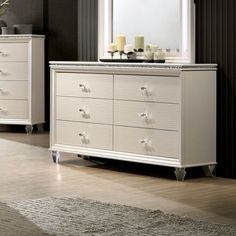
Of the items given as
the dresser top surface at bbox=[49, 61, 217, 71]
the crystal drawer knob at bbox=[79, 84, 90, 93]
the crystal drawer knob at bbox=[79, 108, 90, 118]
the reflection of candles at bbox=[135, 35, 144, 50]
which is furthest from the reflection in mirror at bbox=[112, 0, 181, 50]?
the crystal drawer knob at bbox=[79, 108, 90, 118]

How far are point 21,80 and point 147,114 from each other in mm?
2775

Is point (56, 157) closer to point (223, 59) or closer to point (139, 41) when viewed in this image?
point (139, 41)

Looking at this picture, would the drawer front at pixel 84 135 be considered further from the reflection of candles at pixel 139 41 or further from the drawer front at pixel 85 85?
the reflection of candles at pixel 139 41

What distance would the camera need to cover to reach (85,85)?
5531mm

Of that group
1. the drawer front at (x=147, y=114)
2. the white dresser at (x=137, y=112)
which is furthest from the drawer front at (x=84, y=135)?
the drawer front at (x=147, y=114)

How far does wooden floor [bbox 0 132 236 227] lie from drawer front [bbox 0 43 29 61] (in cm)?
165

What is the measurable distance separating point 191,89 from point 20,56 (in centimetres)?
303

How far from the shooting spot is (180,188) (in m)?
4.73

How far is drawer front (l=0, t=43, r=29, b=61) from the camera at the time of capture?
298 inches

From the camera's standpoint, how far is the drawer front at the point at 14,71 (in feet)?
25.0

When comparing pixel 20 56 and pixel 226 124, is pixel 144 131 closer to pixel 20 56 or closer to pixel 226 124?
pixel 226 124

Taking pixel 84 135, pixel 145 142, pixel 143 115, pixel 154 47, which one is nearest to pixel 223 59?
pixel 154 47

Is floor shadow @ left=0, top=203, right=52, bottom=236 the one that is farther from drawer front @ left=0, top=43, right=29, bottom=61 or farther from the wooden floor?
drawer front @ left=0, top=43, right=29, bottom=61

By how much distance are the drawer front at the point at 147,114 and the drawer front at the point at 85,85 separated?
0.48 ft
